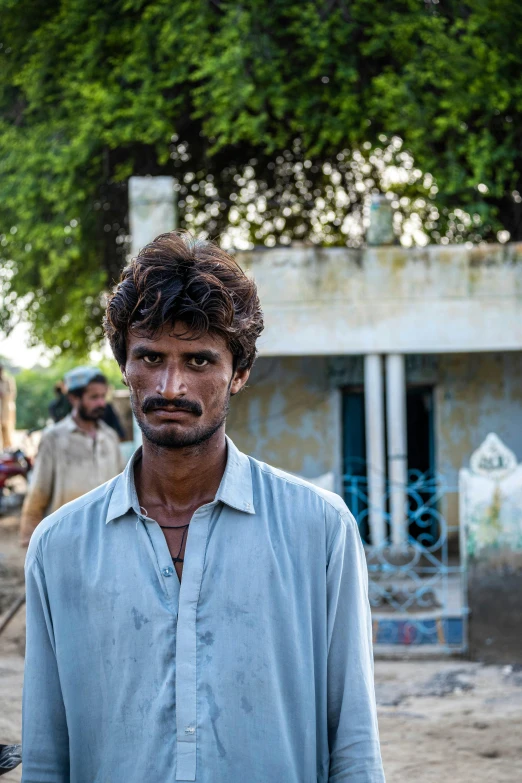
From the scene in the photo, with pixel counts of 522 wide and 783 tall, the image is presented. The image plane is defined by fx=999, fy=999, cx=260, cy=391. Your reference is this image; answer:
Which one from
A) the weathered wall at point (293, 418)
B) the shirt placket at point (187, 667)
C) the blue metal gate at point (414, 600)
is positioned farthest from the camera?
the weathered wall at point (293, 418)

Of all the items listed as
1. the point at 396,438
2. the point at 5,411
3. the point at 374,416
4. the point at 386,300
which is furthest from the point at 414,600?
the point at 5,411

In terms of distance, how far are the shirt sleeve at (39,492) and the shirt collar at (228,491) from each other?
390 cm

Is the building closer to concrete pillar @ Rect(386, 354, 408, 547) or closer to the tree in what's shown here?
concrete pillar @ Rect(386, 354, 408, 547)

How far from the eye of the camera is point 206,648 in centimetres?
203

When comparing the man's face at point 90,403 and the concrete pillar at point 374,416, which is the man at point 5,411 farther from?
the man's face at point 90,403

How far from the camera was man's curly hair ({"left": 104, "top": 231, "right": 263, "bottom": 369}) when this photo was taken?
2105 mm

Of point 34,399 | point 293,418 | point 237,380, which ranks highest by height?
point 34,399

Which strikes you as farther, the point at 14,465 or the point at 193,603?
the point at 14,465

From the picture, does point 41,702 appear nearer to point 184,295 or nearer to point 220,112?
point 184,295

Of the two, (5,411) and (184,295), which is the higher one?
(5,411)

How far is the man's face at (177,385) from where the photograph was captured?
→ 6.95 ft

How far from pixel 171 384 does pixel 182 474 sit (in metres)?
0.22

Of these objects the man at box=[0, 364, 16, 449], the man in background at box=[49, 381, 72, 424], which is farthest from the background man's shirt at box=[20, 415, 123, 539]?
the man at box=[0, 364, 16, 449]

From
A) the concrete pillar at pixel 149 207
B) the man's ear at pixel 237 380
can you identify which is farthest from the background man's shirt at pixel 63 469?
A: the concrete pillar at pixel 149 207
